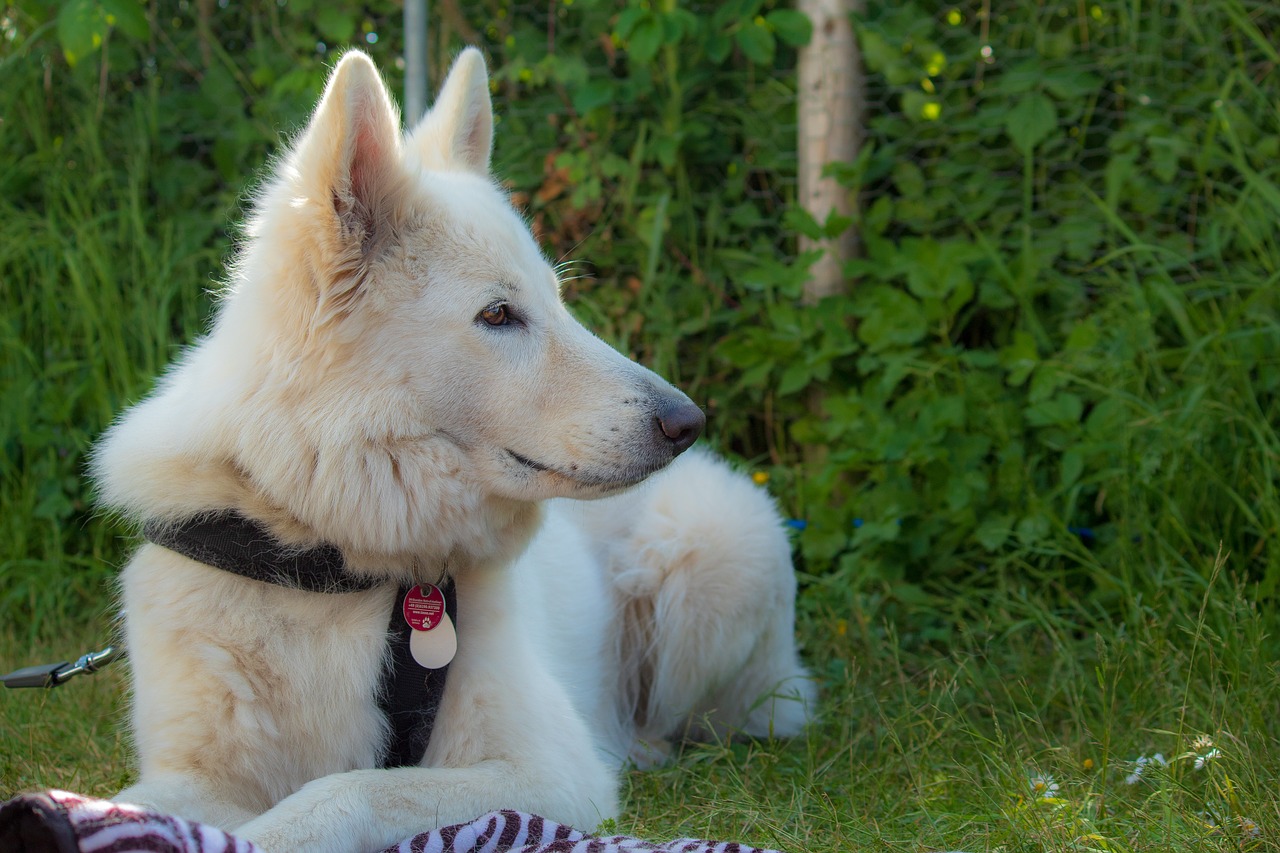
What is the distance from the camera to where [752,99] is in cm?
468

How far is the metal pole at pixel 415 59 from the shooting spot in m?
4.23

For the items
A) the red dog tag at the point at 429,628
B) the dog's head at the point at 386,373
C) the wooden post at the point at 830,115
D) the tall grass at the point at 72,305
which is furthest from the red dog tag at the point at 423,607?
the wooden post at the point at 830,115

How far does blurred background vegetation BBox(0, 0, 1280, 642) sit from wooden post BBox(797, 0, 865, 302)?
9 cm

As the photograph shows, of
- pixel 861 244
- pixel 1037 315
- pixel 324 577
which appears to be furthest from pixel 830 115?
pixel 324 577

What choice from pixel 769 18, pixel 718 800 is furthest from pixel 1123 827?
pixel 769 18

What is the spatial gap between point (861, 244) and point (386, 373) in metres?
2.90

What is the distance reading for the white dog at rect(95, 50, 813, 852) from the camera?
1948 millimetres

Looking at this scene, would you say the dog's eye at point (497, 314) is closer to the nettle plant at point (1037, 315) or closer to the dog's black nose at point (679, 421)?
the dog's black nose at point (679, 421)

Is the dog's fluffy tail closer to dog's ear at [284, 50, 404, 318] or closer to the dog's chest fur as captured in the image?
the dog's chest fur

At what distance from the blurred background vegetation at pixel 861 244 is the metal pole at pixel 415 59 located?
0.45 metres

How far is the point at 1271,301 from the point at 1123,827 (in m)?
2.32

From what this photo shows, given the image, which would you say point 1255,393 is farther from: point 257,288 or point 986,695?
point 257,288

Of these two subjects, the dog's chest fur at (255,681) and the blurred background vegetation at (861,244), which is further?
the blurred background vegetation at (861,244)

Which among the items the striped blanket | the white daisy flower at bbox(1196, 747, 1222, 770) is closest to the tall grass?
the striped blanket
